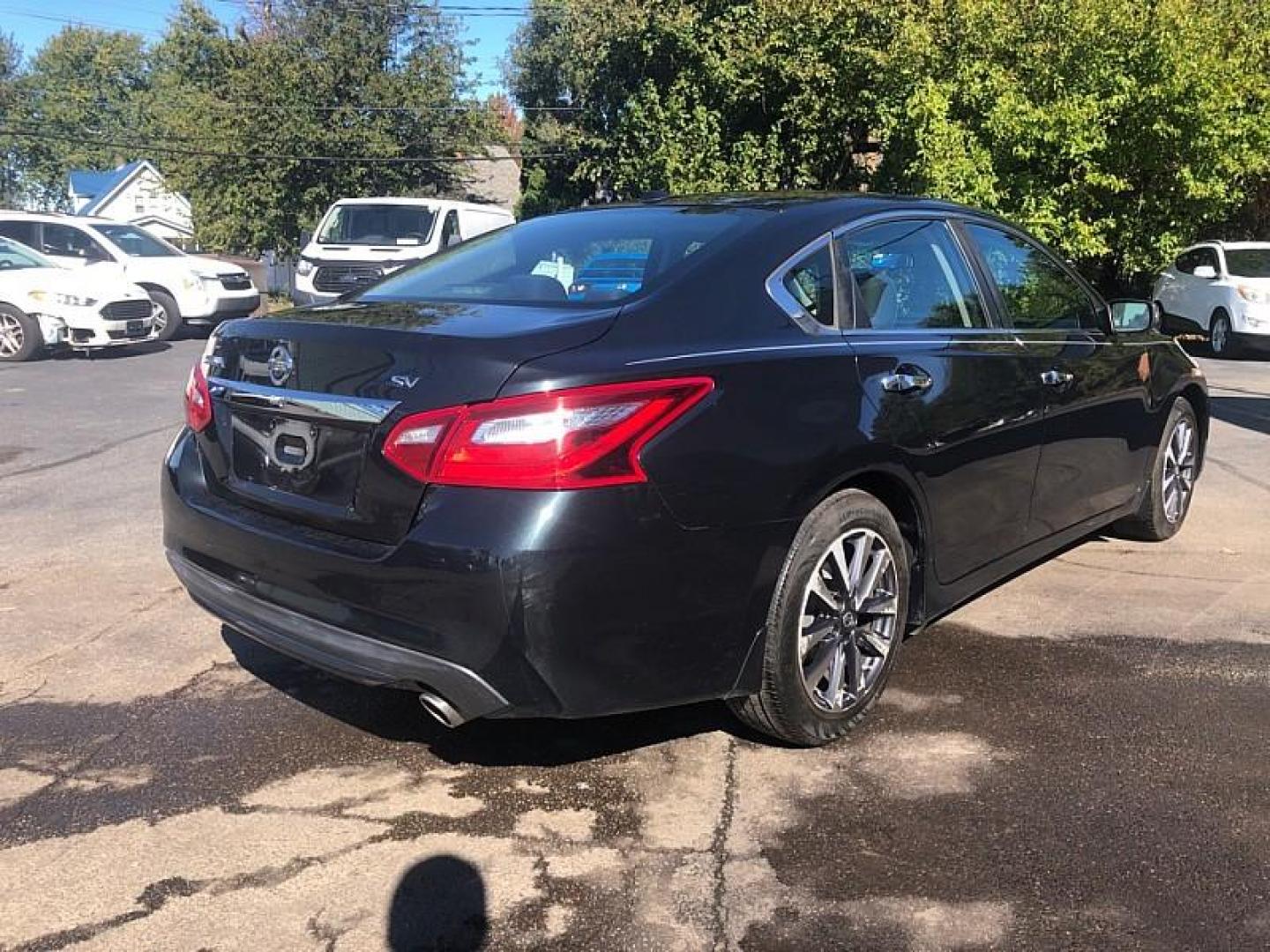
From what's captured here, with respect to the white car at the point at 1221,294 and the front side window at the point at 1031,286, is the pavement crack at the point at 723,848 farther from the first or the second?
the white car at the point at 1221,294

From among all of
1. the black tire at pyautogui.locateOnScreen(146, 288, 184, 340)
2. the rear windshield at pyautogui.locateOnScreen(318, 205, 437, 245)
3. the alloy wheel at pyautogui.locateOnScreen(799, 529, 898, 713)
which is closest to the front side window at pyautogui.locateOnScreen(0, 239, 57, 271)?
the black tire at pyautogui.locateOnScreen(146, 288, 184, 340)

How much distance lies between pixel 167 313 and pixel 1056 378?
50.5 ft

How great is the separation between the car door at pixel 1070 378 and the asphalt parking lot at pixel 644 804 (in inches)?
22.1

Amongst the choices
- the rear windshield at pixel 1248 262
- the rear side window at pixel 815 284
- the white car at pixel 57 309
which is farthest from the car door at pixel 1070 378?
the white car at pixel 57 309

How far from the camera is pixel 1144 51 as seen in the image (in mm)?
15328

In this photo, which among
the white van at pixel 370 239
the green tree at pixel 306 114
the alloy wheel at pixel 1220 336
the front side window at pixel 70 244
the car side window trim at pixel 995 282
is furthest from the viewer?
the green tree at pixel 306 114

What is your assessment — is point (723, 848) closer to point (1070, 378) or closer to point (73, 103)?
point (1070, 378)

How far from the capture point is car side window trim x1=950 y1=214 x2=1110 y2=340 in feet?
13.8

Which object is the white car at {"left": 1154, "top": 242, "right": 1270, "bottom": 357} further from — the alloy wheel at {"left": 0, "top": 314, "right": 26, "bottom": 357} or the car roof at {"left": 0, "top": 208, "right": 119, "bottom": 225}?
the car roof at {"left": 0, "top": 208, "right": 119, "bottom": 225}

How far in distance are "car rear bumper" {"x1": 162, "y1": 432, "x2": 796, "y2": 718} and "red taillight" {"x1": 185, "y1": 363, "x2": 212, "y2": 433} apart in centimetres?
48

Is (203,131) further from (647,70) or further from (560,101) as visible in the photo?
(560,101)

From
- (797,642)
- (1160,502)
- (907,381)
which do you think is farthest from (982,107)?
(797,642)

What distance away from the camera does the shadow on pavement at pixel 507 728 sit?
3.46 m

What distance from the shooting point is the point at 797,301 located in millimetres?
3363
